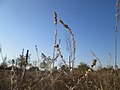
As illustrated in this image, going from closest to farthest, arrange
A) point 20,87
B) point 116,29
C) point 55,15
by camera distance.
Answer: point 55,15
point 116,29
point 20,87

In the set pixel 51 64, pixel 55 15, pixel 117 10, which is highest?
pixel 117 10

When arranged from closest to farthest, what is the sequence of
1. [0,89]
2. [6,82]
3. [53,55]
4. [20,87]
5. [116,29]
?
[53,55] → [116,29] → [20,87] → [0,89] → [6,82]

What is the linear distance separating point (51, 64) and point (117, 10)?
816 mm

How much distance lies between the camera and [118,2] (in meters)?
2.18

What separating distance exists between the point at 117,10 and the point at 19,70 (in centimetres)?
153

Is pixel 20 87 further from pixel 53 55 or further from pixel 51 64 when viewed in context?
pixel 53 55

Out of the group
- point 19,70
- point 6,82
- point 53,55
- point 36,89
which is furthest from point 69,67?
point 6,82

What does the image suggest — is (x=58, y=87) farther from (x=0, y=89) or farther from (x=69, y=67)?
(x=69, y=67)

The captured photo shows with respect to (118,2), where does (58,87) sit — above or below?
below

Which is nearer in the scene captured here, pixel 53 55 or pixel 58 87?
pixel 53 55

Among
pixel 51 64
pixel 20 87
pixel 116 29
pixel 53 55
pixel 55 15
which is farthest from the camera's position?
pixel 20 87

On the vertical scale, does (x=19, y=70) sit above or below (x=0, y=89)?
above

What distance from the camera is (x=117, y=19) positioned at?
2.05 meters

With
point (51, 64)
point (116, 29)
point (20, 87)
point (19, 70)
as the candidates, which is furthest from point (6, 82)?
point (116, 29)
